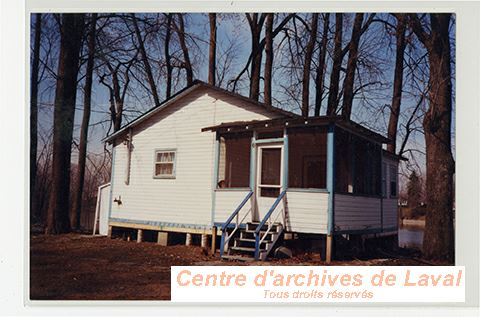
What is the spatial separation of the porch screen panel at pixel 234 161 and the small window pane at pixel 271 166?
0.25m

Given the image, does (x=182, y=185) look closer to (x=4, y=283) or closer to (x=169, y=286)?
(x=169, y=286)

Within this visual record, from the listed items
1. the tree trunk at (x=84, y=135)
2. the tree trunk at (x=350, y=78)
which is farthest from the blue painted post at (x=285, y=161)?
the tree trunk at (x=84, y=135)

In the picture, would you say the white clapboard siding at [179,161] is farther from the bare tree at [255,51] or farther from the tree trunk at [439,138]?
the tree trunk at [439,138]

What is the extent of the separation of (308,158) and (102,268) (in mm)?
3208

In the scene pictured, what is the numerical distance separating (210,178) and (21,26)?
3453 mm

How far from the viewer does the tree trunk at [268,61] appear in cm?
707

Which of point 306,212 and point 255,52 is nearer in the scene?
point 255,52

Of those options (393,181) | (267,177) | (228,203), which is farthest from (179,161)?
(393,181)

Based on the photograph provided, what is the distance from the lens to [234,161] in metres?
8.17

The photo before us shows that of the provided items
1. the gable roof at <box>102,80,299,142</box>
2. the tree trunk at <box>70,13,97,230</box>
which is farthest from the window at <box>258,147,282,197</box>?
the tree trunk at <box>70,13,97,230</box>

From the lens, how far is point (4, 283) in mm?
6652

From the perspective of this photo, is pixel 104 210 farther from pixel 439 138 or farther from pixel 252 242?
pixel 439 138

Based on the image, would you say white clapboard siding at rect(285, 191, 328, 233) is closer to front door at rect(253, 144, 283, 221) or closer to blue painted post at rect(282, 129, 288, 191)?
blue painted post at rect(282, 129, 288, 191)

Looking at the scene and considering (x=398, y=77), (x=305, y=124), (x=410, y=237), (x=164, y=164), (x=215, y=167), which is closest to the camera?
(x=398, y=77)
